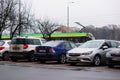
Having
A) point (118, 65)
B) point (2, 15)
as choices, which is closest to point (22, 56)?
point (118, 65)

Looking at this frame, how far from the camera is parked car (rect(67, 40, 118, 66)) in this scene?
19.3 m

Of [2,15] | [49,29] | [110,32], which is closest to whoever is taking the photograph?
[2,15]

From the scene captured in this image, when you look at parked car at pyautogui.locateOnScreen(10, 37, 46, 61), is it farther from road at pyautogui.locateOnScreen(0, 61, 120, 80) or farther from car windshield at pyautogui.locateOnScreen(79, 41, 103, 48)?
road at pyautogui.locateOnScreen(0, 61, 120, 80)

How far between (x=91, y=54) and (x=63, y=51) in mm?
2822

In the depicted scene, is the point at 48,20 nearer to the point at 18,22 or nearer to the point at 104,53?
the point at 18,22

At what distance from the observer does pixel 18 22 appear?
4281 centimetres

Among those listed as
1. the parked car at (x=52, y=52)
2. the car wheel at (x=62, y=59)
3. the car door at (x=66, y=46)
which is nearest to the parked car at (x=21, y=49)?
the parked car at (x=52, y=52)

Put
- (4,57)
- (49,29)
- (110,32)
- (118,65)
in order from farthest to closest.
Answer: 1. (110,32)
2. (49,29)
3. (4,57)
4. (118,65)

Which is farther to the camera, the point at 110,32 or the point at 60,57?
the point at 110,32

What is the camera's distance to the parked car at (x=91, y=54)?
19.3 metres

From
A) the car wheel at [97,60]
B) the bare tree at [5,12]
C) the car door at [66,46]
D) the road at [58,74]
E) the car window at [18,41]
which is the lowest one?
the road at [58,74]

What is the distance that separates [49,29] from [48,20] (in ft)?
8.88

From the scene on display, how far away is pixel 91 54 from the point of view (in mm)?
19359

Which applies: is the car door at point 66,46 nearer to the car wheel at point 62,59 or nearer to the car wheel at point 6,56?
the car wheel at point 62,59
